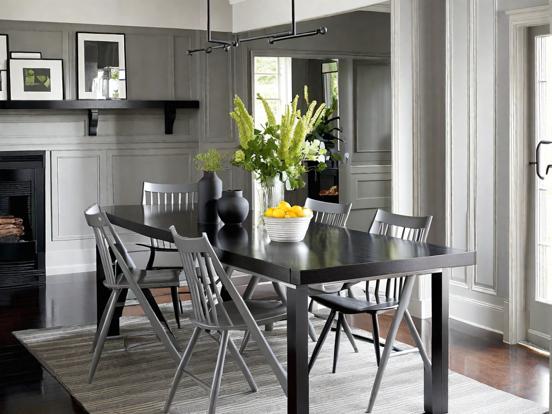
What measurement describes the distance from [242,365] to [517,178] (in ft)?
7.73

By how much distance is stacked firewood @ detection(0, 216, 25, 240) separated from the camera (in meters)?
7.79

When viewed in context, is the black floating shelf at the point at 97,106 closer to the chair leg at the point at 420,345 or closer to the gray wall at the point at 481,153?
the gray wall at the point at 481,153

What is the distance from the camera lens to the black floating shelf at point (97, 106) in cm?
780

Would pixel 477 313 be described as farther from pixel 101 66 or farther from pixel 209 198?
pixel 101 66

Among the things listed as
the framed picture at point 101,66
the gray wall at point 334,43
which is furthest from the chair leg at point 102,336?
the gray wall at point 334,43

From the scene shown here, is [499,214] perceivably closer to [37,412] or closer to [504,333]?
[504,333]

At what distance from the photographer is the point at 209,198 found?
511 cm

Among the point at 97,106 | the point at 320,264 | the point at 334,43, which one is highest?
the point at 334,43

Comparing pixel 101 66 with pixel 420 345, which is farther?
pixel 101 66

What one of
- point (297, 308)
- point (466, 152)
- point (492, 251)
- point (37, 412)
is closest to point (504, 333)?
point (492, 251)

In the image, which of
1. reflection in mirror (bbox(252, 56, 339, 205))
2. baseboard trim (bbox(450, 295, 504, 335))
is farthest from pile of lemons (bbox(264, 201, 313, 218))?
reflection in mirror (bbox(252, 56, 339, 205))

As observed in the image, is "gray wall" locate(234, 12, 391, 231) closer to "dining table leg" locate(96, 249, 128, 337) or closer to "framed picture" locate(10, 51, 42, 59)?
"framed picture" locate(10, 51, 42, 59)

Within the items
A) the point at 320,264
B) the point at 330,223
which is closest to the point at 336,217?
the point at 330,223

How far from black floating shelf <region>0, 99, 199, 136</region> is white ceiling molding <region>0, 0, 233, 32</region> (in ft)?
2.57
